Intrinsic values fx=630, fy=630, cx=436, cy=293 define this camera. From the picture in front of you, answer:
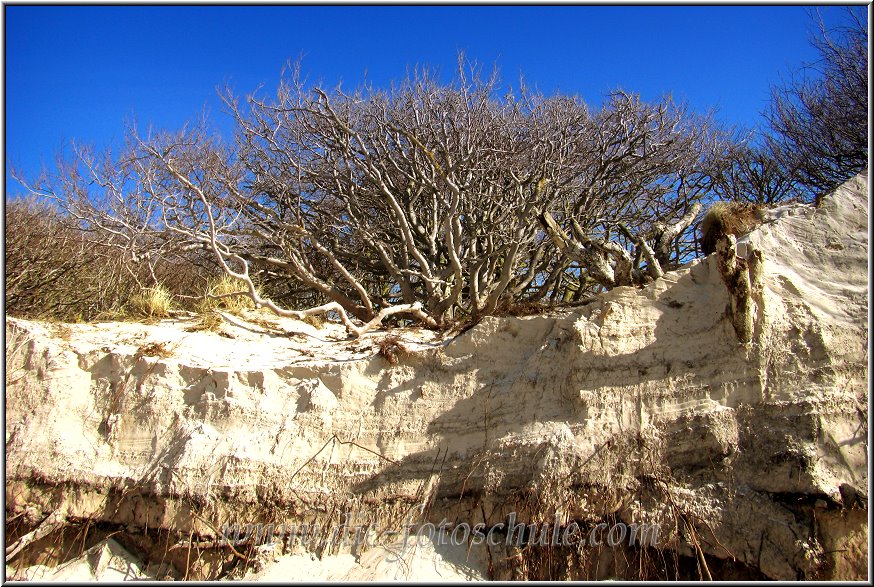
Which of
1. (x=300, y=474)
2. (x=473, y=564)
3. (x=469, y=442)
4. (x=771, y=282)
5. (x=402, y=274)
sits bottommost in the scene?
(x=473, y=564)

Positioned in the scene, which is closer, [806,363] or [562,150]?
[806,363]

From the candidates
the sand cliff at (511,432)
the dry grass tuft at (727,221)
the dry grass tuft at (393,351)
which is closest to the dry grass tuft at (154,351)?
the sand cliff at (511,432)

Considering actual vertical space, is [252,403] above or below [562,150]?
below

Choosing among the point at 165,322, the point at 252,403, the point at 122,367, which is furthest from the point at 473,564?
the point at 165,322

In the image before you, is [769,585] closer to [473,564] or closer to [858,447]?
[858,447]

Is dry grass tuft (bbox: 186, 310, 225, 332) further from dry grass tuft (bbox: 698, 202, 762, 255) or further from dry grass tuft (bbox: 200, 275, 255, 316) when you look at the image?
dry grass tuft (bbox: 698, 202, 762, 255)

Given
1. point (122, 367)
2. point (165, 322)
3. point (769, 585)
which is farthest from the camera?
point (165, 322)

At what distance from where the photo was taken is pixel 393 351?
569 centimetres

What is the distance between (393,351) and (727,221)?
3200 mm

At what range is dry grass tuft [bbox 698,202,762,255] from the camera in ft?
18.0

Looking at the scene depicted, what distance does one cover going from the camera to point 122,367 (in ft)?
19.5

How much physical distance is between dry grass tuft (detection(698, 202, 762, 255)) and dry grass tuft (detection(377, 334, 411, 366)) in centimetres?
289

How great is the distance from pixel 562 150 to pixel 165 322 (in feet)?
18.9

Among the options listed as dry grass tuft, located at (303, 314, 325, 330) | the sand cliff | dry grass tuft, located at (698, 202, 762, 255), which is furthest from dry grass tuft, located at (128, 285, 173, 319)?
dry grass tuft, located at (698, 202, 762, 255)
